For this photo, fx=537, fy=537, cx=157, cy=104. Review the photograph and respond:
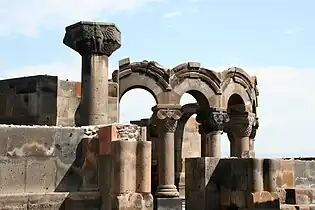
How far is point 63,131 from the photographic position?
16.9 ft

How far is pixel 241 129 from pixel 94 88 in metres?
7.69

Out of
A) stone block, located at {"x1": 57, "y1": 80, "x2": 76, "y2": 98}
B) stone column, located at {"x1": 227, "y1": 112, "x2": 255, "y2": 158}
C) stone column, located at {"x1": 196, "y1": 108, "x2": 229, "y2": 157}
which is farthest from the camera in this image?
stone column, located at {"x1": 227, "y1": 112, "x2": 255, "y2": 158}

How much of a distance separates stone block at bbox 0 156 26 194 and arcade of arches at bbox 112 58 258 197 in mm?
8098

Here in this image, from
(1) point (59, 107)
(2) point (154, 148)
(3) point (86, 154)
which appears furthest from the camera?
(2) point (154, 148)

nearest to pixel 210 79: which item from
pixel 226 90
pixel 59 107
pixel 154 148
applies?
pixel 226 90

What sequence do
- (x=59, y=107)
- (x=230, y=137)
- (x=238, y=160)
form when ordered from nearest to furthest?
(x=238, y=160)
(x=59, y=107)
(x=230, y=137)

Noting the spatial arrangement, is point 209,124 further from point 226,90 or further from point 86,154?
point 86,154

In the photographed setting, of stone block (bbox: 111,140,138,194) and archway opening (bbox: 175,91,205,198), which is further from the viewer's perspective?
archway opening (bbox: 175,91,205,198)

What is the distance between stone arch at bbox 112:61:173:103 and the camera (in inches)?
545

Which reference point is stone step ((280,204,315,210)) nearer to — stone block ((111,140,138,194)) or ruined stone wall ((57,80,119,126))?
stone block ((111,140,138,194))

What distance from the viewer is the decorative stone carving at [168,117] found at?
45.4ft

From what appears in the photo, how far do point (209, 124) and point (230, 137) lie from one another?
7.90ft

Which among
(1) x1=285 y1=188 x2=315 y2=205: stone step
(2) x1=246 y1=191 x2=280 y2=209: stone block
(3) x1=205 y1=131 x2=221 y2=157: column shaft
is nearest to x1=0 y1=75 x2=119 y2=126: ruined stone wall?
(2) x1=246 y1=191 x2=280 y2=209: stone block

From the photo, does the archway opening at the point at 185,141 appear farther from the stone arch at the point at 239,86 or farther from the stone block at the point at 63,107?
the stone block at the point at 63,107
